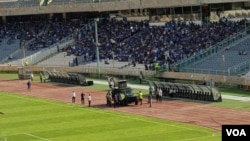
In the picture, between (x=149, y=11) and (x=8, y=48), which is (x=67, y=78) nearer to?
(x=149, y=11)

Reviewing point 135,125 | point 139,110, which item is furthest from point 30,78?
point 135,125

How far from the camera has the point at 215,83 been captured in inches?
2056

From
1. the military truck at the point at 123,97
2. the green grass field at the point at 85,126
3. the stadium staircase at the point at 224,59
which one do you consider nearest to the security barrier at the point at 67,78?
the stadium staircase at the point at 224,59

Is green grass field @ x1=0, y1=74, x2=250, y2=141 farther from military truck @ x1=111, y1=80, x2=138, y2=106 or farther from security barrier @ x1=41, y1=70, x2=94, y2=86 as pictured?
security barrier @ x1=41, y1=70, x2=94, y2=86

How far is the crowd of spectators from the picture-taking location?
6381cm

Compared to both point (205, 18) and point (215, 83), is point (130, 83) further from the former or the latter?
point (205, 18)

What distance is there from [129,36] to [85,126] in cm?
4309

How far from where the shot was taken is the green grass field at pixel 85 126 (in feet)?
100

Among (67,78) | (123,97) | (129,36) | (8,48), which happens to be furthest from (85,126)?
(8,48)

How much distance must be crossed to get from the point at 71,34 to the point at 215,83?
39.4 meters

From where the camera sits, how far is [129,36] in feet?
253

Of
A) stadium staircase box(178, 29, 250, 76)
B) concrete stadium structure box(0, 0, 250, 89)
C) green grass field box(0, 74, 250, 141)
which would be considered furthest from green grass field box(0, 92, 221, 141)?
stadium staircase box(178, 29, 250, 76)

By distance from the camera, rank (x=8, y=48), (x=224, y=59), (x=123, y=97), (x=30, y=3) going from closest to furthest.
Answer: (x=123, y=97)
(x=224, y=59)
(x=8, y=48)
(x=30, y=3)

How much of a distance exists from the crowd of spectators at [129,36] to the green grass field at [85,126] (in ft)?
64.0
